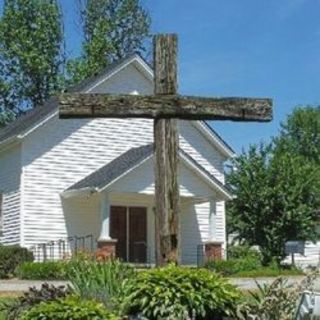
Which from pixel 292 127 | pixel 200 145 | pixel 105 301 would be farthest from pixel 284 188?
pixel 292 127

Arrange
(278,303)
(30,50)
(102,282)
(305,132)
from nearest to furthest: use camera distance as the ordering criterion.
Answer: (278,303), (102,282), (30,50), (305,132)

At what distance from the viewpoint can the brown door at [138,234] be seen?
112 ft

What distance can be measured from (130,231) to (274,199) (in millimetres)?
5849

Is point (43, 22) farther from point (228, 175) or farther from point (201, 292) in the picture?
point (201, 292)

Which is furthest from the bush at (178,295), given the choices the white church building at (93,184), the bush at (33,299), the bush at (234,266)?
the white church building at (93,184)

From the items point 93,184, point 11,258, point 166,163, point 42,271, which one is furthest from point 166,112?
point 93,184

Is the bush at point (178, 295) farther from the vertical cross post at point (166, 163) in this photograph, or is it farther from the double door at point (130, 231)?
the double door at point (130, 231)

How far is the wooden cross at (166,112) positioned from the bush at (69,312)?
826 mm

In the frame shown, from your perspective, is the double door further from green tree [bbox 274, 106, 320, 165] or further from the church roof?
green tree [bbox 274, 106, 320, 165]

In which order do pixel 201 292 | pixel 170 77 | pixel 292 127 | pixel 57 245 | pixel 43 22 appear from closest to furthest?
pixel 201 292, pixel 170 77, pixel 57 245, pixel 43 22, pixel 292 127

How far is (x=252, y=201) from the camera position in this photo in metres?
34.8

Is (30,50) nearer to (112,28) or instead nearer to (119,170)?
(112,28)

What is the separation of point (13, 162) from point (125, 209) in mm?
4762

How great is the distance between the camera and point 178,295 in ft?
24.2
